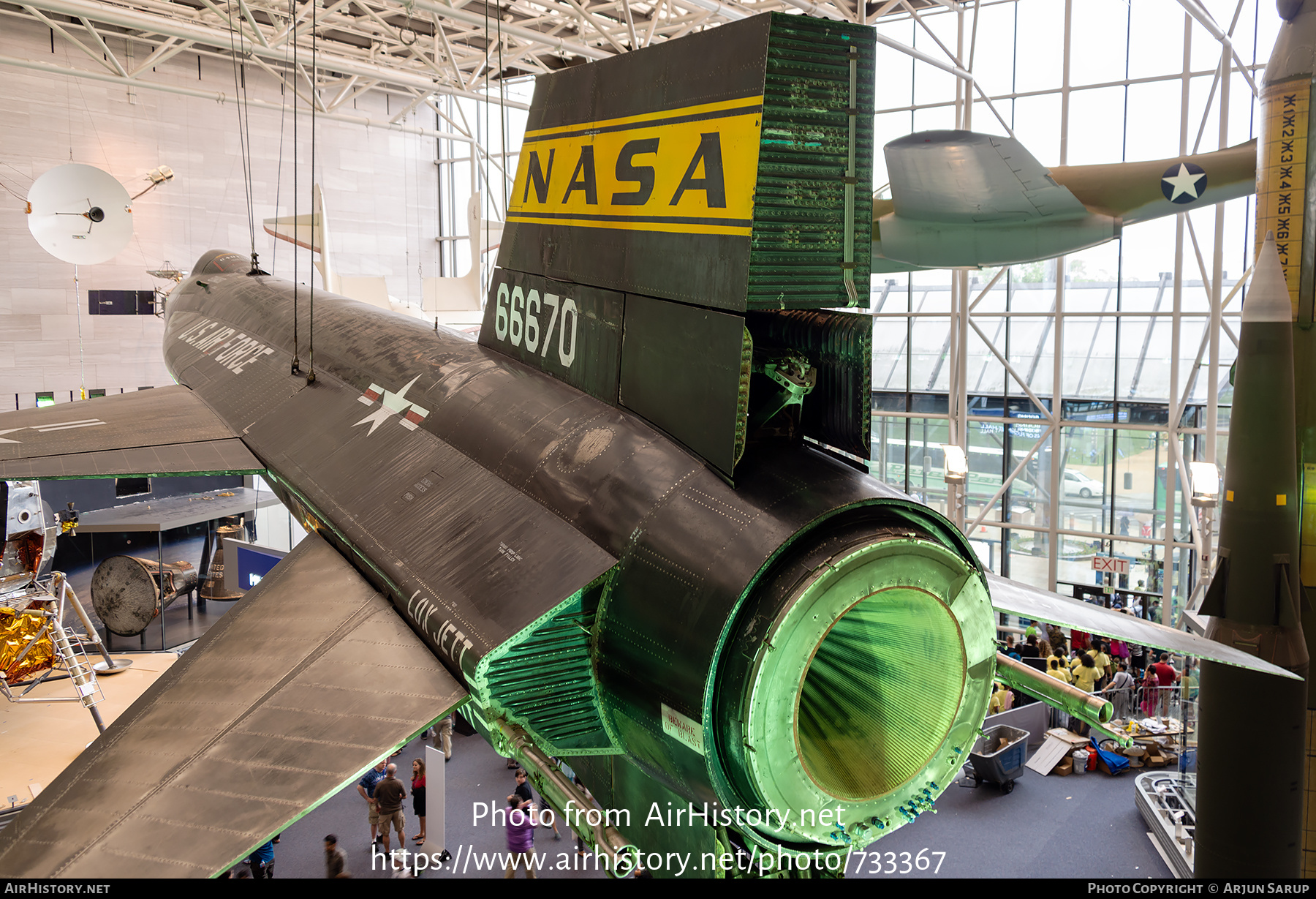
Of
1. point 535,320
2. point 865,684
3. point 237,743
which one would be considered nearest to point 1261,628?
point 865,684

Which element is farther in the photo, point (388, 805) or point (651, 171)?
point (388, 805)

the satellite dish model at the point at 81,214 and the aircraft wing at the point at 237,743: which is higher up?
the satellite dish model at the point at 81,214

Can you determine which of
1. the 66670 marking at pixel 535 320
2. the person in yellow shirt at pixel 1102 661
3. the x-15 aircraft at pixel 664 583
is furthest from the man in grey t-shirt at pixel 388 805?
the person in yellow shirt at pixel 1102 661

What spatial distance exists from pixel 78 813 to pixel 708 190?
3966 mm

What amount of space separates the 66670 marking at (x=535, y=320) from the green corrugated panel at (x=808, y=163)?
1887 mm

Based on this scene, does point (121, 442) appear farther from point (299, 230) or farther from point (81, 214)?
point (299, 230)

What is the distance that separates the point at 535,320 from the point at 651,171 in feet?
6.15

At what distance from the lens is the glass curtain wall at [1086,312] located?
19547 millimetres

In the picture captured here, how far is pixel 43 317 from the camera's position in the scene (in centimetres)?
2556

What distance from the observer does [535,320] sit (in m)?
6.10

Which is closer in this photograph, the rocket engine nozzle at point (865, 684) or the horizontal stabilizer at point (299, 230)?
the rocket engine nozzle at point (865, 684)

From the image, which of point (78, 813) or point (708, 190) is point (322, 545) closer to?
point (78, 813)

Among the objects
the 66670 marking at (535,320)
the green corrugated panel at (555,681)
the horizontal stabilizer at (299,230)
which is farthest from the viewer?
the horizontal stabilizer at (299,230)

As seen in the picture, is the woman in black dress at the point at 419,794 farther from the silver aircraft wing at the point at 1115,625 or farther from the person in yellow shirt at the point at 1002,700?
the person in yellow shirt at the point at 1002,700
